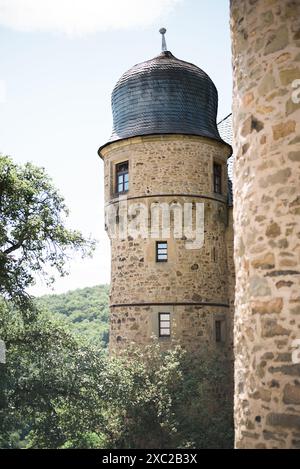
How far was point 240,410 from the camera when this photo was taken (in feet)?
13.7

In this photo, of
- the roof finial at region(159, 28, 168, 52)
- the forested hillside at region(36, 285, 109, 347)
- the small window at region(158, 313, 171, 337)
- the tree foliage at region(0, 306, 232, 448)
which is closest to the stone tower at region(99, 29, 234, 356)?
the small window at region(158, 313, 171, 337)

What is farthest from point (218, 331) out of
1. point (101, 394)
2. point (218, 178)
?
point (218, 178)

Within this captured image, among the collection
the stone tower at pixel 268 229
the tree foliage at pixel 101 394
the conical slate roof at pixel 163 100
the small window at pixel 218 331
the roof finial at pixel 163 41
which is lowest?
the tree foliage at pixel 101 394

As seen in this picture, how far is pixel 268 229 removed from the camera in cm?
402

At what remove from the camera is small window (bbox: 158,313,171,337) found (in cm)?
1489

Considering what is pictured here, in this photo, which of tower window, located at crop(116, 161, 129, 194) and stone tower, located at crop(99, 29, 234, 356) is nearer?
stone tower, located at crop(99, 29, 234, 356)

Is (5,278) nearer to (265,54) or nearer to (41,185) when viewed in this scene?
(41,185)

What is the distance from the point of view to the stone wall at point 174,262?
15.0 meters

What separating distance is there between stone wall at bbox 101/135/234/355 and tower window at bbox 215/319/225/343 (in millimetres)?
111

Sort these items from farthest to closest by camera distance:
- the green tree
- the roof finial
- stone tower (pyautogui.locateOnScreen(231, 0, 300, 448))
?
1. the roof finial
2. the green tree
3. stone tower (pyautogui.locateOnScreen(231, 0, 300, 448))

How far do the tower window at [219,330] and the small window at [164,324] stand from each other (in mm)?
1431

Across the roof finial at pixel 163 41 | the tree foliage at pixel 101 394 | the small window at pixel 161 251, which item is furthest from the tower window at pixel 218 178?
the tree foliage at pixel 101 394

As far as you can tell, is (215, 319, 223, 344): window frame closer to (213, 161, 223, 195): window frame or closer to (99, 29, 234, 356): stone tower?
(99, 29, 234, 356): stone tower

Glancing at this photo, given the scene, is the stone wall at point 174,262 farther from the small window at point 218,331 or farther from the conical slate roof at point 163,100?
the conical slate roof at point 163,100
